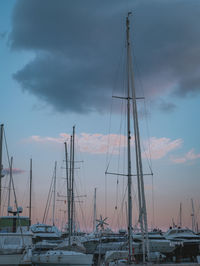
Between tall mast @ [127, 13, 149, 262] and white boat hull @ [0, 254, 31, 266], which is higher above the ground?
tall mast @ [127, 13, 149, 262]

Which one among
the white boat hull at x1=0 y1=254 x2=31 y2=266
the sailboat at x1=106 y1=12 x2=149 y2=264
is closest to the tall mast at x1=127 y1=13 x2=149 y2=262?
the sailboat at x1=106 y1=12 x2=149 y2=264

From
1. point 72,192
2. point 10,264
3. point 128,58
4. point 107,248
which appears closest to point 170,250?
point 107,248

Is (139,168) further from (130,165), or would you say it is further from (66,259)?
(66,259)

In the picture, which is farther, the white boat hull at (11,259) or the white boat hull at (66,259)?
the white boat hull at (66,259)

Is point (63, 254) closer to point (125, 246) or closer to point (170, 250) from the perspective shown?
point (125, 246)

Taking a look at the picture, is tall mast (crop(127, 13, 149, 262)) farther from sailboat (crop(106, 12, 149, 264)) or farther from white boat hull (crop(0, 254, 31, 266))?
white boat hull (crop(0, 254, 31, 266))

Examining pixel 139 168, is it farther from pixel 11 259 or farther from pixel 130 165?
pixel 11 259

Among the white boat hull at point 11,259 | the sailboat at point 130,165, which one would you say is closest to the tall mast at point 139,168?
the sailboat at point 130,165

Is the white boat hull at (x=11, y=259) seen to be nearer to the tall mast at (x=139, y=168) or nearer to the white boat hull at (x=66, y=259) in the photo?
the white boat hull at (x=66, y=259)

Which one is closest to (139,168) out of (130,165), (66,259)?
(130,165)

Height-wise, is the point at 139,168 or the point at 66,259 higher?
the point at 139,168

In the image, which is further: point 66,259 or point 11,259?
point 66,259

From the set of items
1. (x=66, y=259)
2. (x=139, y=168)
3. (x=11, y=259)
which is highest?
(x=139, y=168)

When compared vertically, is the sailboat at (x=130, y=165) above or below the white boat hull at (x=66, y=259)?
above
